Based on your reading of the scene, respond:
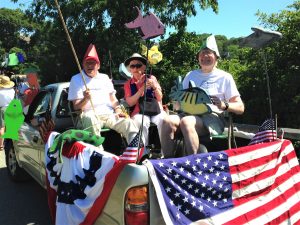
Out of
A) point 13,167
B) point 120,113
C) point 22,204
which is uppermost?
point 120,113

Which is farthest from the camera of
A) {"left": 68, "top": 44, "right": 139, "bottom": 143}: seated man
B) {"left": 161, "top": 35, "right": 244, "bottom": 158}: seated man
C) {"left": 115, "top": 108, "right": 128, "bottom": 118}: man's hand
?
{"left": 115, "top": 108, "right": 128, "bottom": 118}: man's hand

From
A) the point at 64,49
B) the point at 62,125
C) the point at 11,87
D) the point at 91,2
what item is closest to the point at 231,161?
the point at 62,125

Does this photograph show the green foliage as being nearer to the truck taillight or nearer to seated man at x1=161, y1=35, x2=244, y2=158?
seated man at x1=161, y1=35, x2=244, y2=158

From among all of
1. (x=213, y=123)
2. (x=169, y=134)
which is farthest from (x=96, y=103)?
(x=213, y=123)

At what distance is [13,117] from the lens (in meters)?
5.11

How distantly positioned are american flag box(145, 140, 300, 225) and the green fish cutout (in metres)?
2.96

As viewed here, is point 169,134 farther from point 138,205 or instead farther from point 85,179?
point 138,205

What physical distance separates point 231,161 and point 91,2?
12832 mm

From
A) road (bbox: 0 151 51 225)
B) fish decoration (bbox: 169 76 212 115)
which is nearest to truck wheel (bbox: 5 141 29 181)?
road (bbox: 0 151 51 225)

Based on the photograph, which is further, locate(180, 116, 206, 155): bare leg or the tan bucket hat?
the tan bucket hat

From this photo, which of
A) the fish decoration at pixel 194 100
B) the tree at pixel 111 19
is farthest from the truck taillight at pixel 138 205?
the tree at pixel 111 19

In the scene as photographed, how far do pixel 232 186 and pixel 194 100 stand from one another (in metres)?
1.24

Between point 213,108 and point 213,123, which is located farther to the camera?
point 213,123

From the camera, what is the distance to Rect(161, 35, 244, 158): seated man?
380 cm
